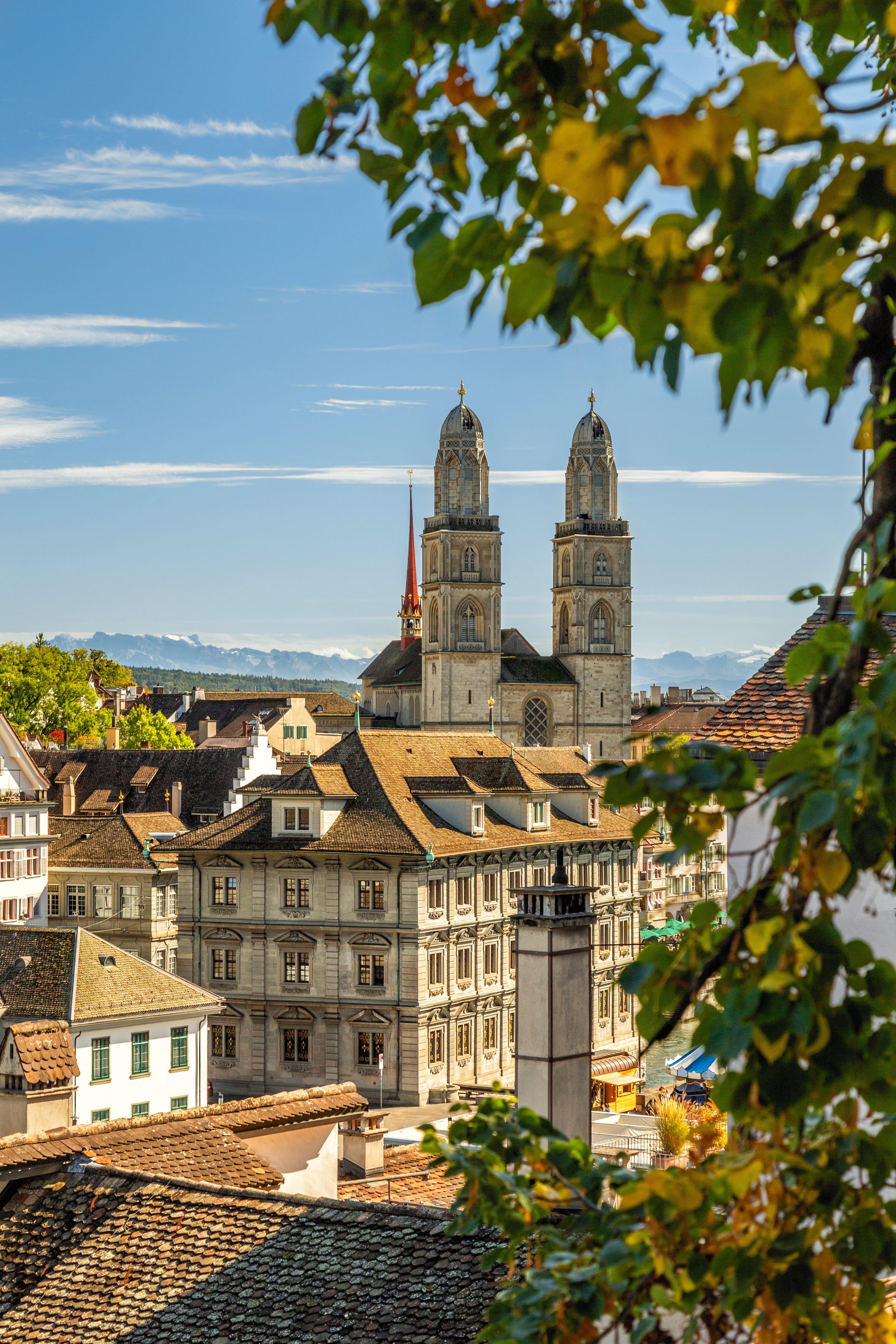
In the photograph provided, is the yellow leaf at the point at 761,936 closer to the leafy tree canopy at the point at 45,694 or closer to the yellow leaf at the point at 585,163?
the yellow leaf at the point at 585,163

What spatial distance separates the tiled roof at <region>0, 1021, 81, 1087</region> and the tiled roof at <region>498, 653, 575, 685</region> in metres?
80.7

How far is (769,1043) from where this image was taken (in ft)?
8.09

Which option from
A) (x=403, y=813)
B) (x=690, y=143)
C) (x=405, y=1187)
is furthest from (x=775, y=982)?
(x=403, y=813)

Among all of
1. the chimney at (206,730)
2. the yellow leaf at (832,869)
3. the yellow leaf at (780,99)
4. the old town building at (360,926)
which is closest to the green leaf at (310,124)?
the yellow leaf at (780,99)

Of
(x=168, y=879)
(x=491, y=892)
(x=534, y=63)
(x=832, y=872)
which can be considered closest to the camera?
(x=832, y=872)

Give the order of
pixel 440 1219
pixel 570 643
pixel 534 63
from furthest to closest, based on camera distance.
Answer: pixel 570 643
pixel 440 1219
pixel 534 63

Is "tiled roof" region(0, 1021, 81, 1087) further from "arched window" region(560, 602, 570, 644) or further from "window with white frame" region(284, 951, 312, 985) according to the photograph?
"arched window" region(560, 602, 570, 644)

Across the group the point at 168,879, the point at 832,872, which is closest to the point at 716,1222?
the point at 832,872

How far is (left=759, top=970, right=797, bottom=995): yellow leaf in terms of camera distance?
94.7 inches

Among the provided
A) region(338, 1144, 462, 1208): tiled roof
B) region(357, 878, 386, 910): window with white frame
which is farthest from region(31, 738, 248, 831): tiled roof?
region(338, 1144, 462, 1208): tiled roof

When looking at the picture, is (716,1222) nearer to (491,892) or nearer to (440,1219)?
(440,1219)

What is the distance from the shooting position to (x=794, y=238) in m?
2.36

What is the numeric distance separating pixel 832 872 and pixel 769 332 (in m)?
0.91

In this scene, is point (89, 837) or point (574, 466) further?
point (574, 466)
